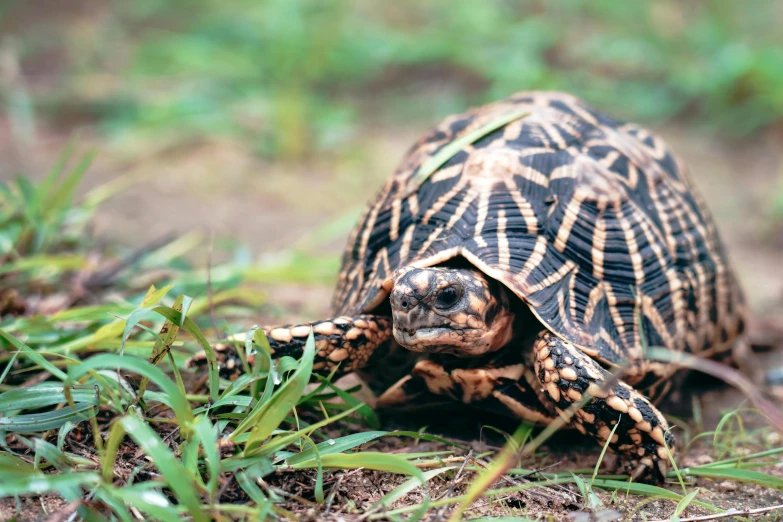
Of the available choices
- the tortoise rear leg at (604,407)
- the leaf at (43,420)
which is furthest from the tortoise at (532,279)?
the leaf at (43,420)

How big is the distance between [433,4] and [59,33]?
450 centimetres

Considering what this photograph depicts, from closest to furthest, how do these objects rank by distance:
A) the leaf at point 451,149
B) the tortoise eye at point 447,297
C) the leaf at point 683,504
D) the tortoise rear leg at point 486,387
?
the leaf at point 683,504 < the tortoise eye at point 447,297 < the tortoise rear leg at point 486,387 < the leaf at point 451,149

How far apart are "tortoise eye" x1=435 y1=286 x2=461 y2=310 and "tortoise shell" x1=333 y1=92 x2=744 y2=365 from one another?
0.16 m

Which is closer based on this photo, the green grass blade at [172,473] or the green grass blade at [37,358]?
the green grass blade at [172,473]

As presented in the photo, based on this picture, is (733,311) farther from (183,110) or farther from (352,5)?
(352,5)

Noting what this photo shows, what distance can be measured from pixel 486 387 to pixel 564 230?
2.01ft

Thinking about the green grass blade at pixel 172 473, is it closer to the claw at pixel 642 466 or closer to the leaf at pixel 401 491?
the leaf at pixel 401 491

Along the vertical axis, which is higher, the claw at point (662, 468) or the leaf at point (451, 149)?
the leaf at point (451, 149)

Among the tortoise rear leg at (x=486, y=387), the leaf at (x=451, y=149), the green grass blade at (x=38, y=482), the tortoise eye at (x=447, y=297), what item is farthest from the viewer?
the leaf at (x=451, y=149)

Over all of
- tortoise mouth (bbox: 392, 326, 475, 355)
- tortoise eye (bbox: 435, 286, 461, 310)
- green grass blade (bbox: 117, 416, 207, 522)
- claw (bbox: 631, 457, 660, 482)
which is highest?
tortoise eye (bbox: 435, 286, 461, 310)

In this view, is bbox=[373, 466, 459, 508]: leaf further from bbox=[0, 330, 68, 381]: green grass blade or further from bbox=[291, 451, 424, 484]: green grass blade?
bbox=[0, 330, 68, 381]: green grass blade

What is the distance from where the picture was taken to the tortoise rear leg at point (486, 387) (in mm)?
2299

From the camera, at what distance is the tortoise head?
7.05 ft

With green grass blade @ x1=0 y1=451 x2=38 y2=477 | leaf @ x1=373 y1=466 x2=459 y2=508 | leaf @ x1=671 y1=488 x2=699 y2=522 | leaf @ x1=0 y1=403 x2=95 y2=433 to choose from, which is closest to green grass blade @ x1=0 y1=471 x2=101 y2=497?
green grass blade @ x1=0 y1=451 x2=38 y2=477
